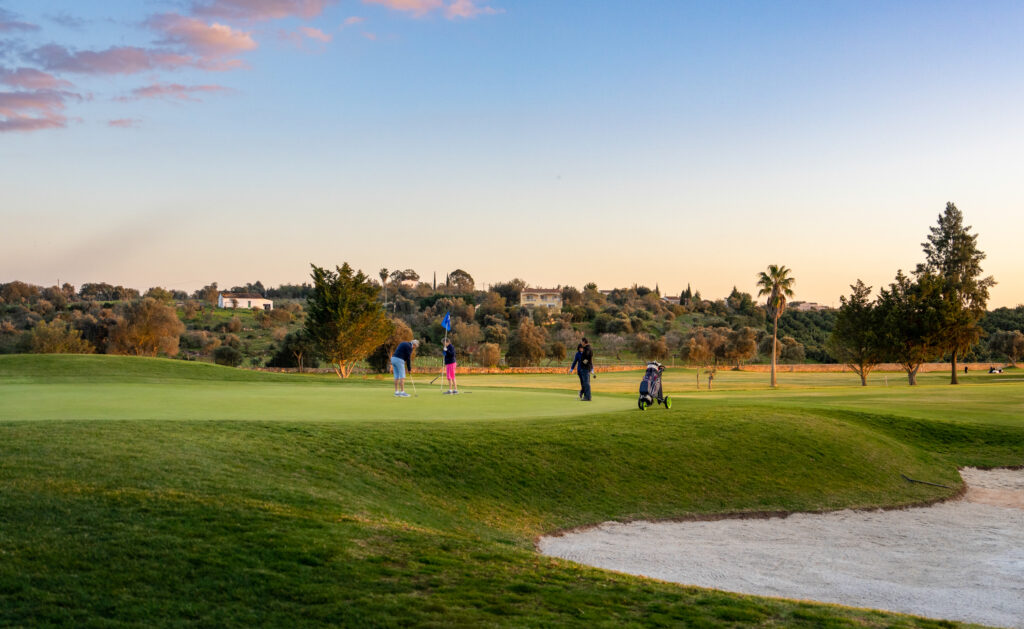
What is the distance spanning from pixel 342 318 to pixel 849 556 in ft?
199

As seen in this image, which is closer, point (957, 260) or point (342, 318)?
point (342, 318)

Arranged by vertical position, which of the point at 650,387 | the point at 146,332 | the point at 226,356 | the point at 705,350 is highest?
the point at 146,332

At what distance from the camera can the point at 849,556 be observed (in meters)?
15.2

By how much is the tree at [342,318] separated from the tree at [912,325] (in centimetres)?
5032

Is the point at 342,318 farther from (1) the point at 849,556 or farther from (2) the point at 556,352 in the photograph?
(1) the point at 849,556

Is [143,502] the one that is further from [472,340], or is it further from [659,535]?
[472,340]

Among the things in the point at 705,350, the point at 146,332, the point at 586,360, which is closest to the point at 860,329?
the point at 705,350

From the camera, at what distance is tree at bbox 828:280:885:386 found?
74688 mm

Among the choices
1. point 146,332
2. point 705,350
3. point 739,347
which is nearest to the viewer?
point 146,332

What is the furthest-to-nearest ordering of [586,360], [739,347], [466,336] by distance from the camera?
[466,336] < [739,347] < [586,360]

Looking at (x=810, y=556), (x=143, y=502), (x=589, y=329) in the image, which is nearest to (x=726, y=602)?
(x=810, y=556)

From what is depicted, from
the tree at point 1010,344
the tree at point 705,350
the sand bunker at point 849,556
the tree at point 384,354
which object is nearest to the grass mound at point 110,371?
the sand bunker at point 849,556

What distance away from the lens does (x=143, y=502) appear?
35.6 feet

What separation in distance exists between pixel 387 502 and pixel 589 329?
137323mm
